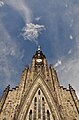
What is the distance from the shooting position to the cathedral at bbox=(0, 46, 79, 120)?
116ft

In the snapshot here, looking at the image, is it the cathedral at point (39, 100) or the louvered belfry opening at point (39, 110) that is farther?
the cathedral at point (39, 100)

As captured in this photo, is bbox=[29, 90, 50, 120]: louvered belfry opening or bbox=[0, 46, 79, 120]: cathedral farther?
bbox=[0, 46, 79, 120]: cathedral

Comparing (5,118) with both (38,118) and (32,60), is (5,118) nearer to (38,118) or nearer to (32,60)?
(38,118)

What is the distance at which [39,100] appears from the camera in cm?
3894

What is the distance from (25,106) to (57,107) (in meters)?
5.06

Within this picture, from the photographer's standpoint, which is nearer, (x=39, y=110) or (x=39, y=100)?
(x=39, y=110)

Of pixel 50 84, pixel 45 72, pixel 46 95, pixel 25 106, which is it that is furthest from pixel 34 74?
pixel 25 106

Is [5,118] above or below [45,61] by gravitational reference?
below

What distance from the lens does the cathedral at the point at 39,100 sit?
3522 cm

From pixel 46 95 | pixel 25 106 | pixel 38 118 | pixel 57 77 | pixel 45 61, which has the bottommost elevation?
pixel 38 118

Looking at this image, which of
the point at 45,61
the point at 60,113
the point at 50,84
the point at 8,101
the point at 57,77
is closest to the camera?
the point at 60,113

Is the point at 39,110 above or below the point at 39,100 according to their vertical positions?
below

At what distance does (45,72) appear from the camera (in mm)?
50156

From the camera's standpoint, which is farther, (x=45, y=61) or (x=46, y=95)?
(x=45, y=61)
